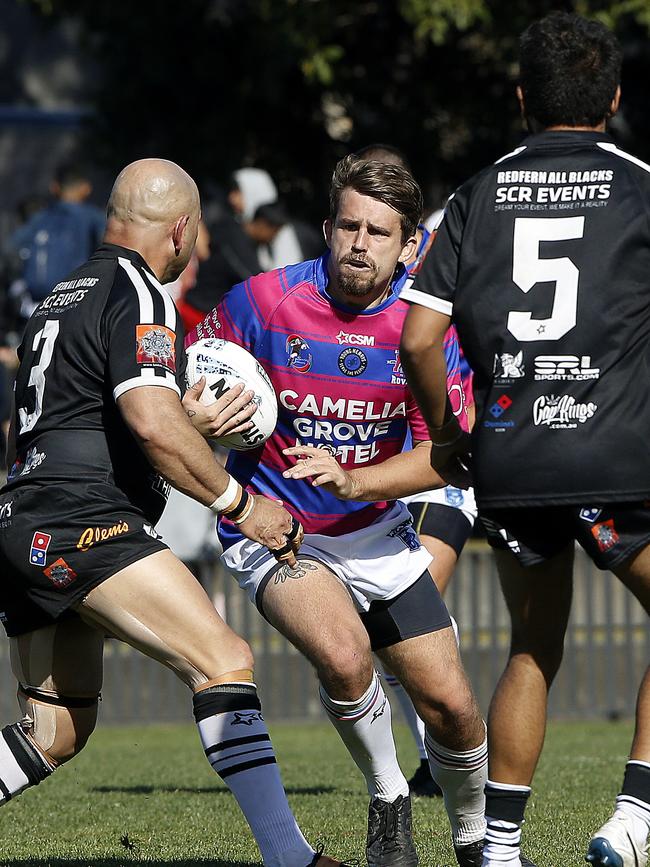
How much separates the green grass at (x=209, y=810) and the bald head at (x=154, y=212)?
224 centimetres

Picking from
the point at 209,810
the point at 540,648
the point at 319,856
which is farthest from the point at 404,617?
the point at 209,810

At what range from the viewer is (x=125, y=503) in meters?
4.95

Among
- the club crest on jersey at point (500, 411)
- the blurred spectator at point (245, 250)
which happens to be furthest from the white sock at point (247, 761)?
the blurred spectator at point (245, 250)

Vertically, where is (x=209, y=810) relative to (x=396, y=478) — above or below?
below

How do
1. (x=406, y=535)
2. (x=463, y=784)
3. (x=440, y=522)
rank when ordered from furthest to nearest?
(x=440, y=522) < (x=406, y=535) < (x=463, y=784)

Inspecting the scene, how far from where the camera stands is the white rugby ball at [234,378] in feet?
17.2

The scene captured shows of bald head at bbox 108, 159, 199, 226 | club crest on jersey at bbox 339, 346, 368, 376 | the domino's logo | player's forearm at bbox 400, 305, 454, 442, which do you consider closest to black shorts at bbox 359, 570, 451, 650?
club crest on jersey at bbox 339, 346, 368, 376

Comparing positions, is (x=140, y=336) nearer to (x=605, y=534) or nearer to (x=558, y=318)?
(x=558, y=318)

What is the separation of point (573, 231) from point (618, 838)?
1799mm

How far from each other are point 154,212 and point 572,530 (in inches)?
69.5

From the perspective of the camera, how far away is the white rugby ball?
525cm

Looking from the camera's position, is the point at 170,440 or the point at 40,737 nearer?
the point at 170,440

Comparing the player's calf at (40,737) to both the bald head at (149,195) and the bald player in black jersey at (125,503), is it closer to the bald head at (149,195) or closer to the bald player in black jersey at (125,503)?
the bald player in black jersey at (125,503)

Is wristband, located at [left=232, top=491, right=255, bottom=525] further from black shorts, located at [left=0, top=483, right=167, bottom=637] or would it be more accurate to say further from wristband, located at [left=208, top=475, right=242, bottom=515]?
A: black shorts, located at [left=0, top=483, right=167, bottom=637]
